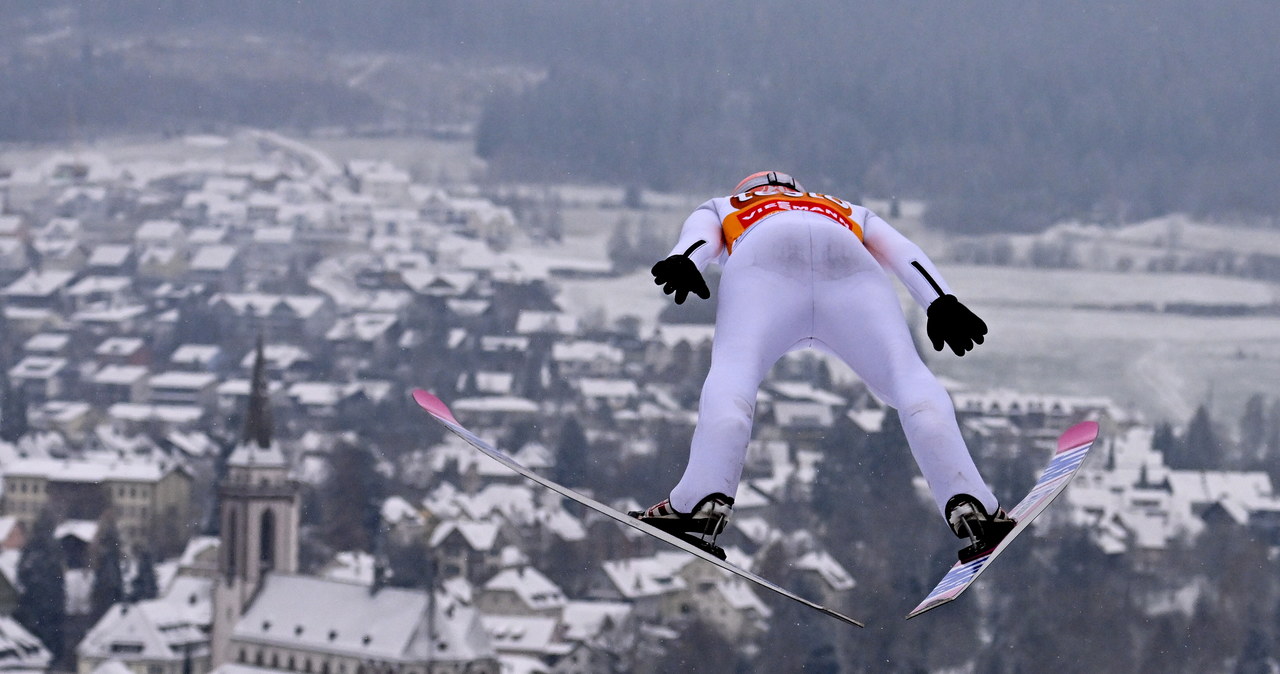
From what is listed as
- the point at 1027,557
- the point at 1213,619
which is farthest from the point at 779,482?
the point at 1213,619

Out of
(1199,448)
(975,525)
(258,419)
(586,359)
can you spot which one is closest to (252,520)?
(258,419)

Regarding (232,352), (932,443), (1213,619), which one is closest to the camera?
(932,443)

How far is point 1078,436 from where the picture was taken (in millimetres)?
5645

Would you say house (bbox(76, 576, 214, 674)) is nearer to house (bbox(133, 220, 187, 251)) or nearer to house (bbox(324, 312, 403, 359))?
house (bbox(324, 312, 403, 359))

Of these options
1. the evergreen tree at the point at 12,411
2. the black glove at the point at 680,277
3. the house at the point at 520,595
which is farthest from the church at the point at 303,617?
the black glove at the point at 680,277

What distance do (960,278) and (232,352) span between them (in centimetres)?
3294

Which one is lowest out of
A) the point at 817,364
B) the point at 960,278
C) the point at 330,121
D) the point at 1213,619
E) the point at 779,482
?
the point at 1213,619

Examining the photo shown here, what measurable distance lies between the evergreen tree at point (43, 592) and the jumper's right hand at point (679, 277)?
5473 cm

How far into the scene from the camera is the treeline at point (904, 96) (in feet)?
350

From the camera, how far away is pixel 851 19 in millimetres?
118750

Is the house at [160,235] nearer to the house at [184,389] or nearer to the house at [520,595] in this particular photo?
the house at [184,389]

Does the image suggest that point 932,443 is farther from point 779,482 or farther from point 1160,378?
point 1160,378

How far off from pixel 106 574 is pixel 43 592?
1.84 metres

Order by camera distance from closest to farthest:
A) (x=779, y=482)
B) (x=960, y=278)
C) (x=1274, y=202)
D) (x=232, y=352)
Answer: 1. (x=779, y=482)
2. (x=232, y=352)
3. (x=960, y=278)
4. (x=1274, y=202)
